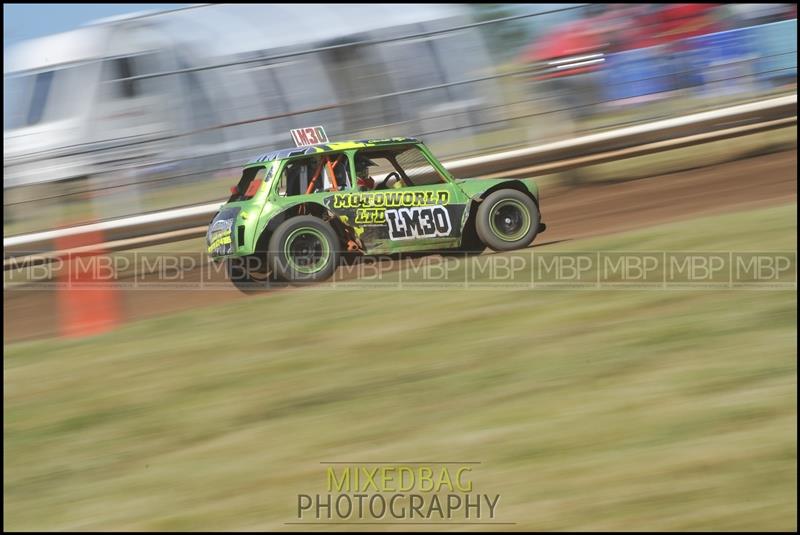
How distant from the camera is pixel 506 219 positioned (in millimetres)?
5516

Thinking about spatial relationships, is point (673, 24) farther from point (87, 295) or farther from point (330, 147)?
point (87, 295)

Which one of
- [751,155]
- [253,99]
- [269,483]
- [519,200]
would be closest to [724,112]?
[751,155]

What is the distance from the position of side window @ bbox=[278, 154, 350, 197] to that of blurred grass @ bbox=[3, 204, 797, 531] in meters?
0.77

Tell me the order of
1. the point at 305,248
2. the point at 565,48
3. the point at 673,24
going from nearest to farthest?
the point at 305,248, the point at 565,48, the point at 673,24

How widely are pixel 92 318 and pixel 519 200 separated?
4.03m

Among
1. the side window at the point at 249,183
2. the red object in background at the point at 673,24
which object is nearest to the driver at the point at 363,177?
the side window at the point at 249,183

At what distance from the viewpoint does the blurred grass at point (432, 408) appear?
161 inches

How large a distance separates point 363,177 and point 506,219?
1.07 metres

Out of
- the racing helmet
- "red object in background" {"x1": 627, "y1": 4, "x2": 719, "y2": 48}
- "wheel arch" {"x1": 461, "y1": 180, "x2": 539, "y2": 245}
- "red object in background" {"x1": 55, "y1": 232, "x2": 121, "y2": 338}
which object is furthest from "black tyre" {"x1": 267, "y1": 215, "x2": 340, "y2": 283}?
"red object in background" {"x1": 627, "y1": 4, "x2": 719, "y2": 48}

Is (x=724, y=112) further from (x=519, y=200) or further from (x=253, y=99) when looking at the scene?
(x=253, y=99)

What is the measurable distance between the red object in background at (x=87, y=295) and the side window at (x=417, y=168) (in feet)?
9.61

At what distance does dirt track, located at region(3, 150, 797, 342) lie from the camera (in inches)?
288

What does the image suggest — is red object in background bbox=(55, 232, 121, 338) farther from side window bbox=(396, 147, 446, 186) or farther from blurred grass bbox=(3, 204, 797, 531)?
side window bbox=(396, 147, 446, 186)

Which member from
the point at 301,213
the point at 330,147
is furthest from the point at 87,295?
the point at 330,147
